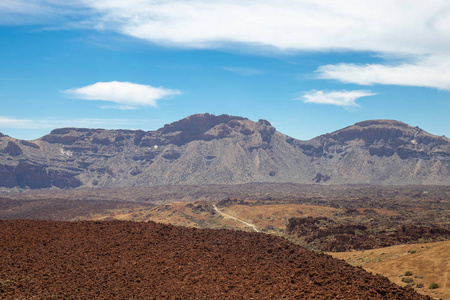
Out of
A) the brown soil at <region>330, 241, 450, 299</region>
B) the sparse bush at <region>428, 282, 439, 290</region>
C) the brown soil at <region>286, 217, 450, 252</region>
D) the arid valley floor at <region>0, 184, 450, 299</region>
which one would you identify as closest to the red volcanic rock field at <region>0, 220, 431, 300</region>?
the arid valley floor at <region>0, 184, 450, 299</region>

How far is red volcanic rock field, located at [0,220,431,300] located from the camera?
16.6 metres

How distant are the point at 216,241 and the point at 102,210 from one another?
89179 millimetres

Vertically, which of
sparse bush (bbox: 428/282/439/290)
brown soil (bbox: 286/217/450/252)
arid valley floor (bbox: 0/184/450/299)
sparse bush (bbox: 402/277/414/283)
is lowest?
brown soil (bbox: 286/217/450/252)

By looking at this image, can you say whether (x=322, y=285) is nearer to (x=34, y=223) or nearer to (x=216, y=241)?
(x=216, y=241)

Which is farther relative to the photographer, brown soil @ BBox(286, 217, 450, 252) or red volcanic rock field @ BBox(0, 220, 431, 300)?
brown soil @ BBox(286, 217, 450, 252)

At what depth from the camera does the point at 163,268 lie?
19594mm

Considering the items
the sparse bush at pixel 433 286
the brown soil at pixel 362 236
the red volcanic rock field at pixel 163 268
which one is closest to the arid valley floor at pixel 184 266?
the red volcanic rock field at pixel 163 268

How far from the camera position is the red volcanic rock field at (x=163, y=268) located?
54.4ft

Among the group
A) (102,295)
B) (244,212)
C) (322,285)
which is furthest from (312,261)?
(244,212)

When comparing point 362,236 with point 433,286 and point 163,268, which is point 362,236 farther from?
point 163,268

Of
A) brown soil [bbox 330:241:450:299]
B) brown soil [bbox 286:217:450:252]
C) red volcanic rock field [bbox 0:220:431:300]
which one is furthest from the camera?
brown soil [bbox 286:217:450:252]

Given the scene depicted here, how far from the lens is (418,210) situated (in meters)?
78.6

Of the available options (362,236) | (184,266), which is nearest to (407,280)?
(184,266)

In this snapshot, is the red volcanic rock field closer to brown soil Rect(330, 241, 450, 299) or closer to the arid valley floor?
the arid valley floor
